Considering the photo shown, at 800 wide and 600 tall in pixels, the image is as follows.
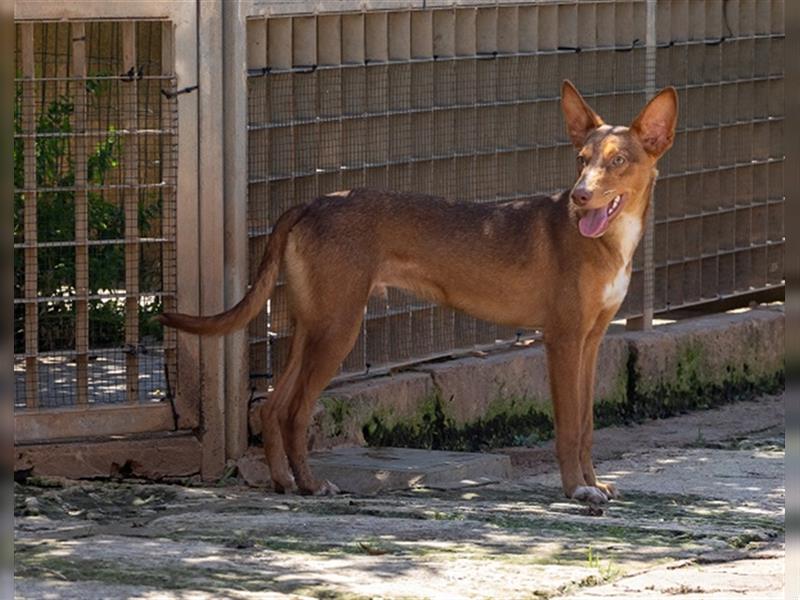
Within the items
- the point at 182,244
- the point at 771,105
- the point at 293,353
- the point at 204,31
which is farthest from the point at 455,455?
the point at 771,105

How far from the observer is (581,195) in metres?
7.66

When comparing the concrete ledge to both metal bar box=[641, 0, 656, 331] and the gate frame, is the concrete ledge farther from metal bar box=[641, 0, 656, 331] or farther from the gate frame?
the gate frame

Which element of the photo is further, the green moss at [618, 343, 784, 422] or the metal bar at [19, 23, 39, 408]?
the green moss at [618, 343, 784, 422]

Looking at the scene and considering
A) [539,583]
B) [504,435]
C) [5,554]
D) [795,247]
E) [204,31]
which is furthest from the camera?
[504,435]

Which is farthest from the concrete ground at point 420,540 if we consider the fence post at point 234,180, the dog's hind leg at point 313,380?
the fence post at point 234,180

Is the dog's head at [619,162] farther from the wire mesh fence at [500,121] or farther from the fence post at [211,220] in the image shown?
the fence post at [211,220]

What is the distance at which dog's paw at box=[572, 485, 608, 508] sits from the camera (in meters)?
7.79

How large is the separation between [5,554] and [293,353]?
212 inches

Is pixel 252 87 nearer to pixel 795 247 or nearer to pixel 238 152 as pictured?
pixel 238 152

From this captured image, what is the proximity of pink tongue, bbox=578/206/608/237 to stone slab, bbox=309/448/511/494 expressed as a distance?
1337 millimetres

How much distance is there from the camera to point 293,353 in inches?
320

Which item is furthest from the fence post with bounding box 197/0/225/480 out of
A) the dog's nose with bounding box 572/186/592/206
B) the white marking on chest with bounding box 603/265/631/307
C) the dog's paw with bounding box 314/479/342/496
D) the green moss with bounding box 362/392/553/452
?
the white marking on chest with bounding box 603/265/631/307

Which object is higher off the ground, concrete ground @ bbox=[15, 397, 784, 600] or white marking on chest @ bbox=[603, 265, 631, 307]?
white marking on chest @ bbox=[603, 265, 631, 307]

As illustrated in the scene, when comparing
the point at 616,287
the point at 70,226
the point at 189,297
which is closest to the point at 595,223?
the point at 616,287
